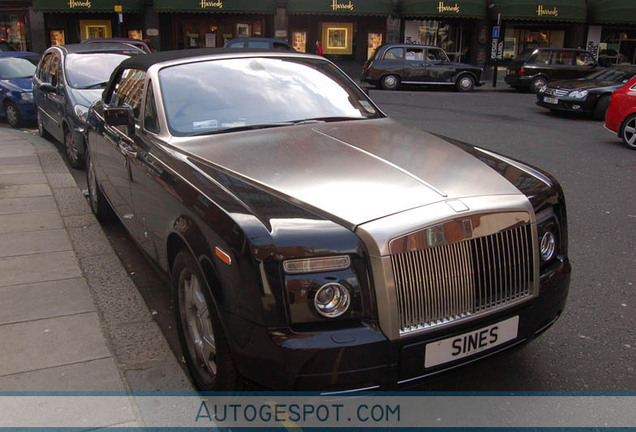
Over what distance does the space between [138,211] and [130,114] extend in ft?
2.20

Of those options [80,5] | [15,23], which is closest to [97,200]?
[80,5]

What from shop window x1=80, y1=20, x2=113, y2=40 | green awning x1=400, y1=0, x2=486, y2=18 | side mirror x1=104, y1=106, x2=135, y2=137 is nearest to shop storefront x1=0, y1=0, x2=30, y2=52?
shop window x1=80, y1=20, x2=113, y2=40

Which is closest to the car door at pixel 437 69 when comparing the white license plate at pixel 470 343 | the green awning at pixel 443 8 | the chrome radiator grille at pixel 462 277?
the green awning at pixel 443 8

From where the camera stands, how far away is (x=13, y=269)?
4.68m

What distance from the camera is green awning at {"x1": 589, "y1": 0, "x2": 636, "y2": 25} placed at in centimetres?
2830

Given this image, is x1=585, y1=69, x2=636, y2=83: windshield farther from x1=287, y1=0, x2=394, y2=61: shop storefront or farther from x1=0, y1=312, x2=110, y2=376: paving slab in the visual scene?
x1=0, y1=312, x2=110, y2=376: paving slab

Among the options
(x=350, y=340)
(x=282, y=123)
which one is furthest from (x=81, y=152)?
(x=350, y=340)

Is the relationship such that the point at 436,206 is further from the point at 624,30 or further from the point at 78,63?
the point at 624,30

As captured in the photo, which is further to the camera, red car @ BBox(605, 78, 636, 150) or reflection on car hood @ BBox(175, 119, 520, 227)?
red car @ BBox(605, 78, 636, 150)

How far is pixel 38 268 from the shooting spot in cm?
469

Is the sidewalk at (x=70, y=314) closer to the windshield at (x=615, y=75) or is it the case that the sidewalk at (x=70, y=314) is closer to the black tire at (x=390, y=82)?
the windshield at (x=615, y=75)

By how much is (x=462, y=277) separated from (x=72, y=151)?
23.1 feet

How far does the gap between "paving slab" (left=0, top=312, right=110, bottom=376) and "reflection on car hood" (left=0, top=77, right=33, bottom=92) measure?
988cm

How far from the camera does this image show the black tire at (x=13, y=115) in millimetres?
12266
